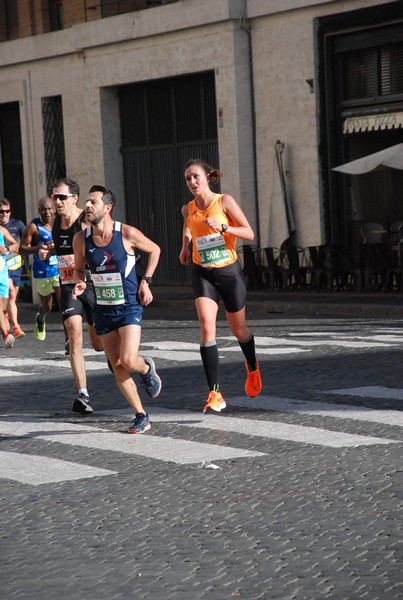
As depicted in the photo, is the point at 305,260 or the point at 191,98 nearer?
the point at 305,260

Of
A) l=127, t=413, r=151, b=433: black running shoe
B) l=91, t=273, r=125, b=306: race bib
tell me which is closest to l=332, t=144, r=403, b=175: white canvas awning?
l=91, t=273, r=125, b=306: race bib

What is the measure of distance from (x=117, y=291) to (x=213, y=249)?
4.13 ft

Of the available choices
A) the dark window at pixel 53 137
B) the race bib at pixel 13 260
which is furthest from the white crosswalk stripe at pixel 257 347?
the dark window at pixel 53 137

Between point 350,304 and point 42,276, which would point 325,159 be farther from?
point 42,276

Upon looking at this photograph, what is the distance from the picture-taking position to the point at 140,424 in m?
10.8

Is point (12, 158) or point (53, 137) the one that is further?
point (12, 158)

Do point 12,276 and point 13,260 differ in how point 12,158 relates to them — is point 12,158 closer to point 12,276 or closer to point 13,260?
point 12,276

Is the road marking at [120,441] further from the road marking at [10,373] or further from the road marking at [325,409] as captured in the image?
the road marking at [10,373]

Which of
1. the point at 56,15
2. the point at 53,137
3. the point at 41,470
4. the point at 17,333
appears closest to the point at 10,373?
the point at 17,333

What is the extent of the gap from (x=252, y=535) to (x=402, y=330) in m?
11.8

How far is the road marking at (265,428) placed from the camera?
10.0 m

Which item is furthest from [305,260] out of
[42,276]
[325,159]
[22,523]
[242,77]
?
[22,523]

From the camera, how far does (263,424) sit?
10.9 meters

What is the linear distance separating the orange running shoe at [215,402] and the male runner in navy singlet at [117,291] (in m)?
0.72
